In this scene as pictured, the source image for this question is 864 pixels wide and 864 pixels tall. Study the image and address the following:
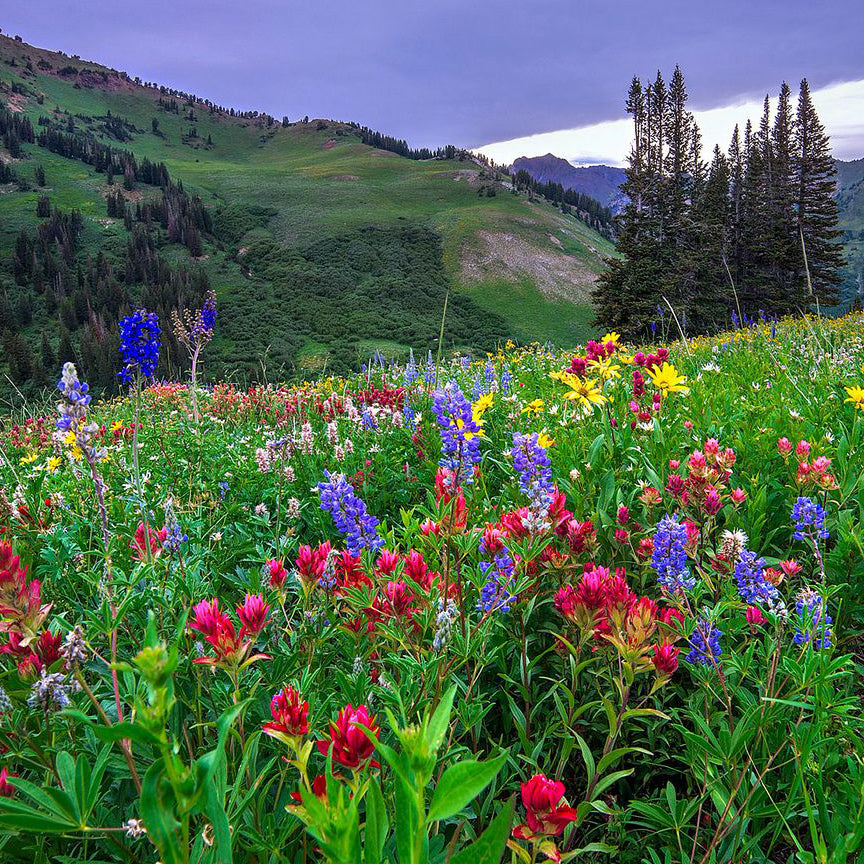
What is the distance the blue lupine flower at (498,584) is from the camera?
1.70m

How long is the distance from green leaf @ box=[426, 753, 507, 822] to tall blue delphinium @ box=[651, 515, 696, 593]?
1255 millimetres

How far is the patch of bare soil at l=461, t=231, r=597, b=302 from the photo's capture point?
107 metres

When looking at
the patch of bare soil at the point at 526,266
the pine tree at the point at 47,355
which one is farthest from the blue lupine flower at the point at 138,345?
the patch of bare soil at the point at 526,266

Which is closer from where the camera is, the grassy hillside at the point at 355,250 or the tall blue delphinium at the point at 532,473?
the tall blue delphinium at the point at 532,473

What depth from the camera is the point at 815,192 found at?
161 ft

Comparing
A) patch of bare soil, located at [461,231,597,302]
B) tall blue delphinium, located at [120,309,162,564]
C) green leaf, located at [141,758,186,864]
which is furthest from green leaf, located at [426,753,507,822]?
patch of bare soil, located at [461,231,597,302]

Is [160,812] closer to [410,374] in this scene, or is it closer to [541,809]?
[541,809]

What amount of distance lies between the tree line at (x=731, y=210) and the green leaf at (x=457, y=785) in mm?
40751

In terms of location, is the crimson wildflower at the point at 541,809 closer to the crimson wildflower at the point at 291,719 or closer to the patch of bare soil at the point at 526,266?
the crimson wildflower at the point at 291,719

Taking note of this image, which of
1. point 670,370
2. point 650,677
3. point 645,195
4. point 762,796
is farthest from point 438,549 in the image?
point 645,195

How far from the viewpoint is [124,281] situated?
108 m

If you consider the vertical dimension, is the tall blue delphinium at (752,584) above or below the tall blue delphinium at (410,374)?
below

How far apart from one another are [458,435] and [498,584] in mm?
633

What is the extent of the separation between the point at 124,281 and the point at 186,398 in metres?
117
